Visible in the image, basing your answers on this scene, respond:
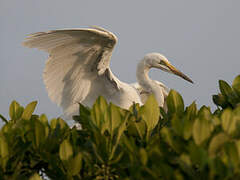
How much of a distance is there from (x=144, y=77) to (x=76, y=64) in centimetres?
170

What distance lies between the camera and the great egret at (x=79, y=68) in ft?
18.1

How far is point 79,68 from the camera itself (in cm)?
609

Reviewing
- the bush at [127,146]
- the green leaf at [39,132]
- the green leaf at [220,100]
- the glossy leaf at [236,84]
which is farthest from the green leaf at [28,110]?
the glossy leaf at [236,84]

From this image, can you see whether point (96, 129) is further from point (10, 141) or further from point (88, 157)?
point (10, 141)

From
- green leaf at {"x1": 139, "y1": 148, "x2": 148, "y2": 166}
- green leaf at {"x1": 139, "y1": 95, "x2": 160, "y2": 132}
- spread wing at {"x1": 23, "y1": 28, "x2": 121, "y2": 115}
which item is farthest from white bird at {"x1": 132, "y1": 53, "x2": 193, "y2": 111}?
green leaf at {"x1": 139, "y1": 148, "x2": 148, "y2": 166}

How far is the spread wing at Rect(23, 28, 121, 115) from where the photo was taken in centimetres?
549

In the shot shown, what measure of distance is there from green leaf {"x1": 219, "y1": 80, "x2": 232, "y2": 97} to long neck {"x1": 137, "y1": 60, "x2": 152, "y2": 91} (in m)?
4.16

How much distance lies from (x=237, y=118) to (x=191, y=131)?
0.88 feet

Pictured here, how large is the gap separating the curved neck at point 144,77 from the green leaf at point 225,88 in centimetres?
416

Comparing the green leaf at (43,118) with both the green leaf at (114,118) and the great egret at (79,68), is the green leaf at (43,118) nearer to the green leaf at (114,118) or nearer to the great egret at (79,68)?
the green leaf at (114,118)

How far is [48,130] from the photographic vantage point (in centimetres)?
238

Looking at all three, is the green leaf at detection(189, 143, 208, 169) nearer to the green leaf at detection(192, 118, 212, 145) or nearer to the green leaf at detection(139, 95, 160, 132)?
the green leaf at detection(192, 118, 212, 145)

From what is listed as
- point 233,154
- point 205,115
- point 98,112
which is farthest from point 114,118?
point 233,154

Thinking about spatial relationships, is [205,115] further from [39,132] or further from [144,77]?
[144,77]
